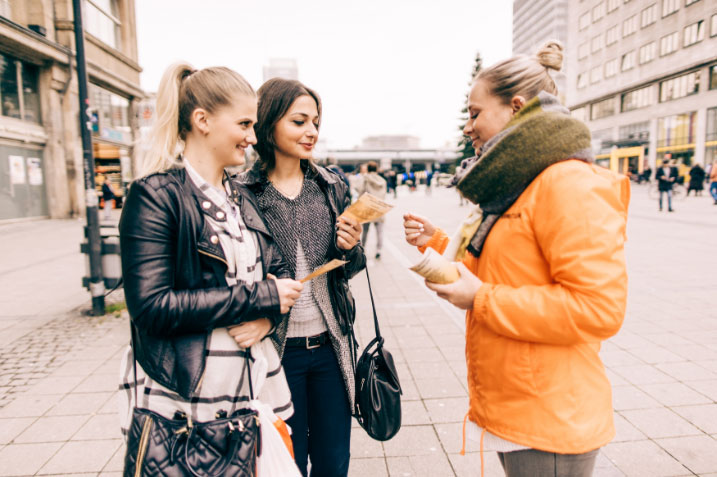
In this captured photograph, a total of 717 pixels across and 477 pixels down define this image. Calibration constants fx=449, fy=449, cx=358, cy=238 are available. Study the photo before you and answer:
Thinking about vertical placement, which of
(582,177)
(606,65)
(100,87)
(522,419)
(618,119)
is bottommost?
(522,419)

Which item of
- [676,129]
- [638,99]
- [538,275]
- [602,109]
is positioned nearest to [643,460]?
[538,275]

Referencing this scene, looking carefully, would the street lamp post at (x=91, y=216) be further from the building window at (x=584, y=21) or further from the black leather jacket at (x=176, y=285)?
the building window at (x=584, y=21)

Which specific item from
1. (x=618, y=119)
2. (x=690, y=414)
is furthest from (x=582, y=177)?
(x=618, y=119)

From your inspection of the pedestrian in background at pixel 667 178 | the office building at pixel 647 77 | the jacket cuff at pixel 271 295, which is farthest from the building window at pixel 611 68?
the jacket cuff at pixel 271 295

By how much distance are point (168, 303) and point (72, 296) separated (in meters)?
6.39

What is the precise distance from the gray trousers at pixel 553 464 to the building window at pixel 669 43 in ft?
166

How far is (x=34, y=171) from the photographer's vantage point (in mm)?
15914

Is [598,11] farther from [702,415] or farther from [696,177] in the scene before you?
[702,415]

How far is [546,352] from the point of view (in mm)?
1290

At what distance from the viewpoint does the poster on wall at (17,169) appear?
1484 cm

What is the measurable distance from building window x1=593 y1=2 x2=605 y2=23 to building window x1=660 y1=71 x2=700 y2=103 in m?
13.6

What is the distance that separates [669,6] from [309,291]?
173 feet

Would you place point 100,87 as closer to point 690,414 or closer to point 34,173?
point 34,173

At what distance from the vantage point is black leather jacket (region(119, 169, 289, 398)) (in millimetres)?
1279
